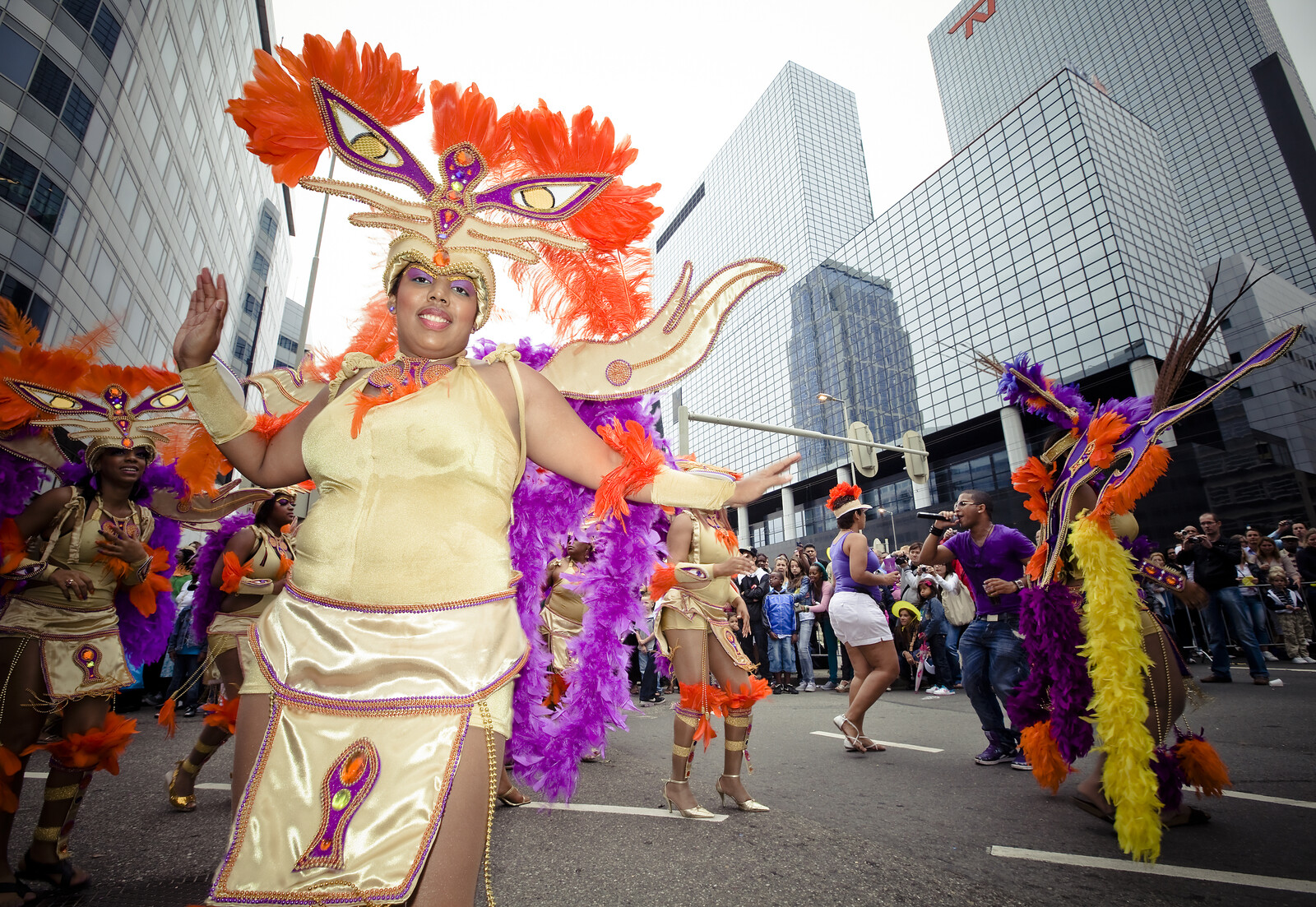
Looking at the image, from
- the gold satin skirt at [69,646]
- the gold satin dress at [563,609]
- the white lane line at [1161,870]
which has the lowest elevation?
the white lane line at [1161,870]

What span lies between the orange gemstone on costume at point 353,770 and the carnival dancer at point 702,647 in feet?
8.47

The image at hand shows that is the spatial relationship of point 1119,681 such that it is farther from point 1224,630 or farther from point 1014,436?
point 1014,436

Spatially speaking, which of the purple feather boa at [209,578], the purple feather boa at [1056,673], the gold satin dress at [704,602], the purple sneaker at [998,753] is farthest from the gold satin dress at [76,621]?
the purple sneaker at [998,753]

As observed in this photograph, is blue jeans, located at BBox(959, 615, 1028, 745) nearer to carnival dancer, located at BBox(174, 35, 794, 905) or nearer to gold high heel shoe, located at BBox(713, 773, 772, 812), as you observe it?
gold high heel shoe, located at BBox(713, 773, 772, 812)

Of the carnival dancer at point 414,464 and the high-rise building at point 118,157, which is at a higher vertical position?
the high-rise building at point 118,157

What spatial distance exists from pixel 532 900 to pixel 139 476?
3018mm

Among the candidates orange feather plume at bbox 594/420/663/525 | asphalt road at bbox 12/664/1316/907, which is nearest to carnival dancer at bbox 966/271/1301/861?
asphalt road at bbox 12/664/1316/907

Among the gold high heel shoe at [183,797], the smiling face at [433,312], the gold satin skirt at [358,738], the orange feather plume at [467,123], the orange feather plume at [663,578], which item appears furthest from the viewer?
the orange feather plume at [663,578]

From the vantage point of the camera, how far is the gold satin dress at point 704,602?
13.3ft

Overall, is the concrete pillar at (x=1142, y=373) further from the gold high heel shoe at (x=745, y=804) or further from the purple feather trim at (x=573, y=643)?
the purple feather trim at (x=573, y=643)

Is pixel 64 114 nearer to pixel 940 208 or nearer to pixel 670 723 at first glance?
pixel 670 723

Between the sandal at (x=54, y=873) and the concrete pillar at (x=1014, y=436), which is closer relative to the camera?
the sandal at (x=54, y=873)

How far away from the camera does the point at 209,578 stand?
4.74m

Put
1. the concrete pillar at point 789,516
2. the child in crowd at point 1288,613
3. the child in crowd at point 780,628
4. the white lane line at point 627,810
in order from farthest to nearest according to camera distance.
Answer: the concrete pillar at point 789,516 → the child in crowd at point 780,628 → the child in crowd at point 1288,613 → the white lane line at point 627,810
